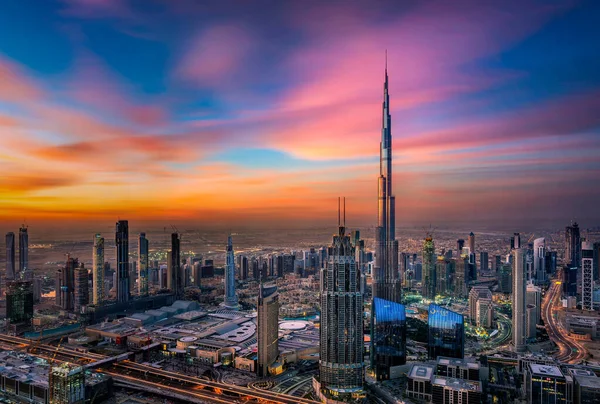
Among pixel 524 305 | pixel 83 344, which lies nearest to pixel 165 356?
pixel 83 344

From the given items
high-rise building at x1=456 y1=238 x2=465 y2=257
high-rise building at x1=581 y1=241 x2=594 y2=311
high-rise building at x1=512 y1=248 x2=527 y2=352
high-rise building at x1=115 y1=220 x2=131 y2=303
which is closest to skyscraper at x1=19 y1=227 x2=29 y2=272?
high-rise building at x1=115 y1=220 x2=131 y2=303

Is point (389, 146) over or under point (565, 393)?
over

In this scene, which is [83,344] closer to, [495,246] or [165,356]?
[165,356]

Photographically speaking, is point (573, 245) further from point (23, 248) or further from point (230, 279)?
point (23, 248)

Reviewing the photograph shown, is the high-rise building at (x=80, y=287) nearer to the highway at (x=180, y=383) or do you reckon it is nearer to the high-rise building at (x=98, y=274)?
the high-rise building at (x=98, y=274)

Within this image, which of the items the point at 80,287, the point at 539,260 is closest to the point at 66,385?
the point at 80,287

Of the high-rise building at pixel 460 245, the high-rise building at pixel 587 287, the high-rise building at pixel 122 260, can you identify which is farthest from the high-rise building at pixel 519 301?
the high-rise building at pixel 122 260

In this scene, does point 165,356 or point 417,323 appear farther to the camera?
point 417,323
